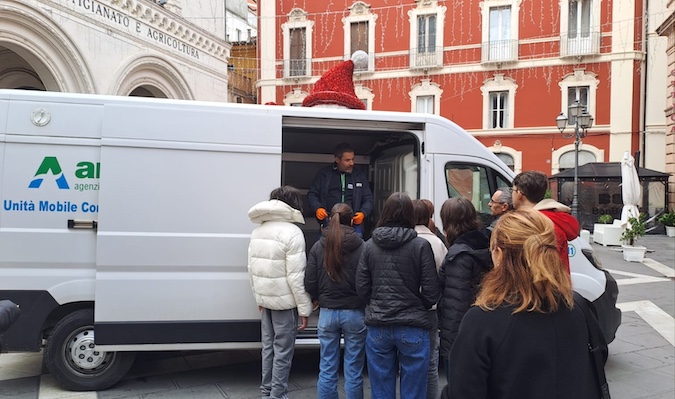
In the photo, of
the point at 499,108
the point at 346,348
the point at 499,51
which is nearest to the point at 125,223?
the point at 346,348

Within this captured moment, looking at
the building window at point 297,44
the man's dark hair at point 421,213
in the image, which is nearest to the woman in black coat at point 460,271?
the man's dark hair at point 421,213

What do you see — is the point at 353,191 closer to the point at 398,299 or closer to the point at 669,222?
Answer: the point at 398,299

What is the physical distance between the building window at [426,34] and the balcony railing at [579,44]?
5.89m

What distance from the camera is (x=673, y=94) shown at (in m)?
17.8

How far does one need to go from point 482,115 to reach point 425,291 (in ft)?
78.4

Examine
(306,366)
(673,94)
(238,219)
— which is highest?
(673,94)

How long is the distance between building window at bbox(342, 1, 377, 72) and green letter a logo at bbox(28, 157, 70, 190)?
23.6 meters

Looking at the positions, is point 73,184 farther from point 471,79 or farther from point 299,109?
point 471,79

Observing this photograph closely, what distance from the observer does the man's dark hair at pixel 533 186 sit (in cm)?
354

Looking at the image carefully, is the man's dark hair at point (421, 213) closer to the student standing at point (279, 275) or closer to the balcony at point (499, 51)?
the student standing at point (279, 275)

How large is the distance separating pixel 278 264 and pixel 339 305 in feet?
1.89

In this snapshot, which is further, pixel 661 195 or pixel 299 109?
pixel 661 195

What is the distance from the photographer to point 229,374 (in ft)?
15.9

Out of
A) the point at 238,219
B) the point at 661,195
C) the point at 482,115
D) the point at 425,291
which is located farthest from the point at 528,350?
the point at 482,115
